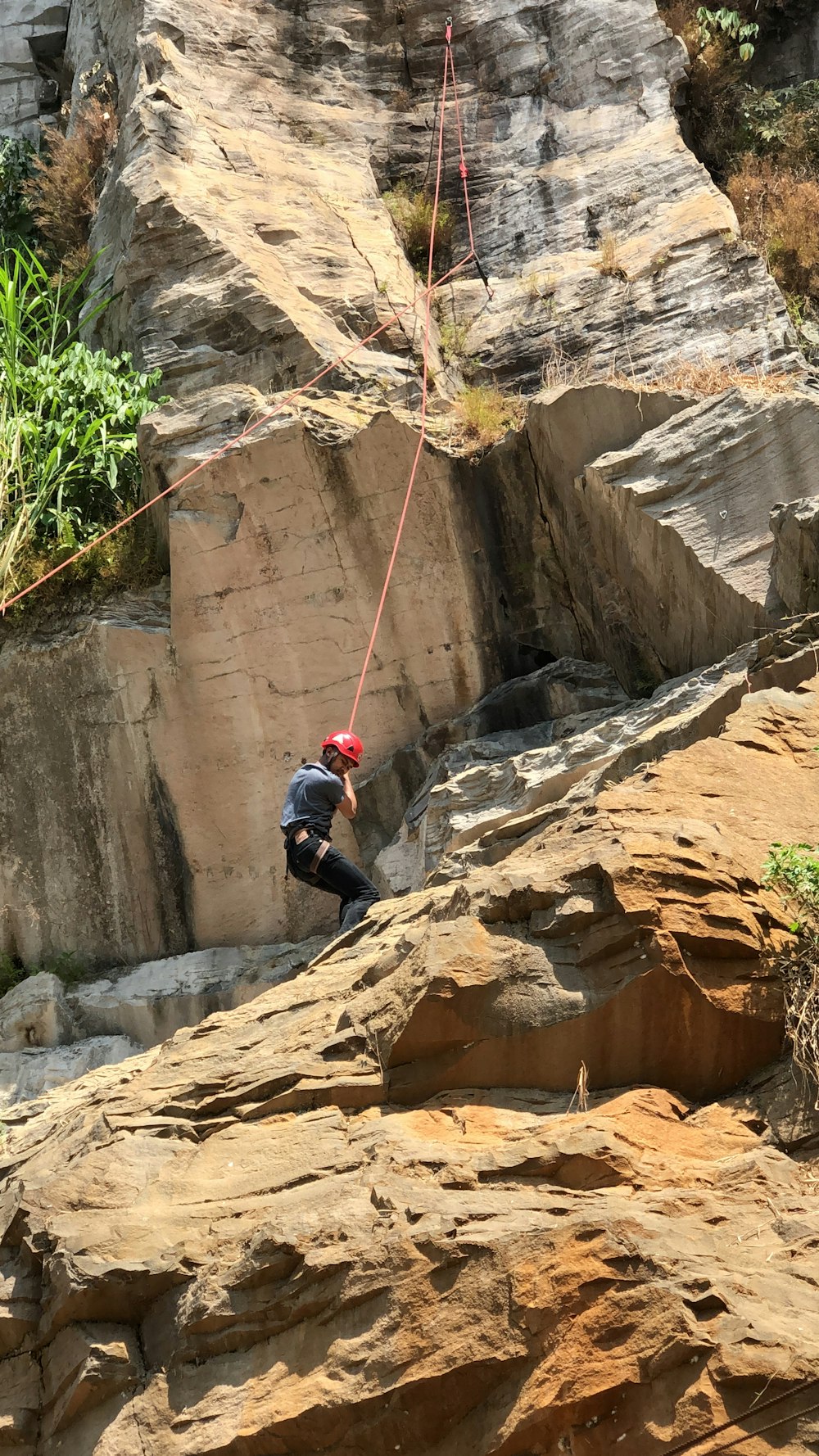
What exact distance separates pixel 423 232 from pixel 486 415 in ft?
10.4

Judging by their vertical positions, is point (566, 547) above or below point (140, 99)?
below

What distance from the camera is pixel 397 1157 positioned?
513 centimetres

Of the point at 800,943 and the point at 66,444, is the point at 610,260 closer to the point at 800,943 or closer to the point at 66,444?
the point at 66,444

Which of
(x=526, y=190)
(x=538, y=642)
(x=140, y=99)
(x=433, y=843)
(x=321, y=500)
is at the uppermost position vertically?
(x=140, y=99)

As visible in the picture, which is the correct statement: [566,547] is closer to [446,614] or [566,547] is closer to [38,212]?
[446,614]

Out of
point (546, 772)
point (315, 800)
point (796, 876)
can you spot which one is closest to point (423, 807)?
point (315, 800)

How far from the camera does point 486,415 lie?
10.1 m

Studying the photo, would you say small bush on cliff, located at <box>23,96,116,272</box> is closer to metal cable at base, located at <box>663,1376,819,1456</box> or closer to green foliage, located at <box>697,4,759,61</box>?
green foliage, located at <box>697,4,759,61</box>

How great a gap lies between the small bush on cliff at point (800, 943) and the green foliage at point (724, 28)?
1018cm

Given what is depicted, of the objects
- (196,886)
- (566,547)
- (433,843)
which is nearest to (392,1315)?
(433,843)

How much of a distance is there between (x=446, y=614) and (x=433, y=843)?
171cm

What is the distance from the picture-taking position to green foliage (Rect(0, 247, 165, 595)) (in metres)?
10.2

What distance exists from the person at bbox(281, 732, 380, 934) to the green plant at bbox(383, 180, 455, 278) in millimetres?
5602

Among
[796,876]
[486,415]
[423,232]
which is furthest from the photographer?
[423,232]
